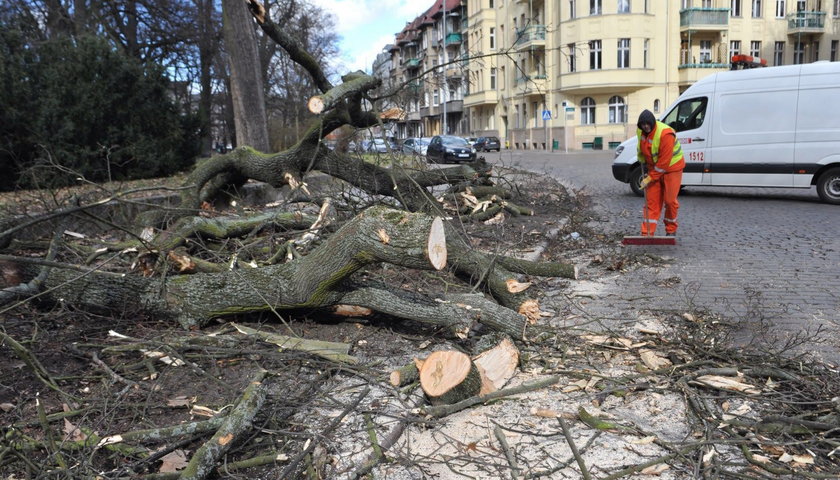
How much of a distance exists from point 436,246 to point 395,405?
3.31ft

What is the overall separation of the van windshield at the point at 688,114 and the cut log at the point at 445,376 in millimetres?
10811

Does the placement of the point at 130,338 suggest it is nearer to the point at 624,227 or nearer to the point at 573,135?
the point at 624,227

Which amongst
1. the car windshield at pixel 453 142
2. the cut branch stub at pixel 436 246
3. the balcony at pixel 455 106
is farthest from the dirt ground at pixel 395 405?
the balcony at pixel 455 106

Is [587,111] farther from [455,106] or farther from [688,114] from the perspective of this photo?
[688,114]

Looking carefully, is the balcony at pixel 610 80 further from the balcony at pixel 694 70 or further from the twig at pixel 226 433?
the twig at pixel 226 433

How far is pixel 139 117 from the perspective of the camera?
46.7ft

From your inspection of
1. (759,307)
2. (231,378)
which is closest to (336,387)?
(231,378)

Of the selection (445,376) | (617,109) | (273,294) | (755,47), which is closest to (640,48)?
(617,109)

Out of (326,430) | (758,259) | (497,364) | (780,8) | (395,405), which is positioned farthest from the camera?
(780,8)

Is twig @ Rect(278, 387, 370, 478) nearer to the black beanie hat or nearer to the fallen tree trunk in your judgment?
the fallen tree trunk

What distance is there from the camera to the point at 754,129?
1173cm

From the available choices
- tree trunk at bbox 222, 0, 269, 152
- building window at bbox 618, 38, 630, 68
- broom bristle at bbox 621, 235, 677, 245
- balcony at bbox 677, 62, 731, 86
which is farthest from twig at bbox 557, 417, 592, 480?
balcony at bbox 677, 62, 731, 86

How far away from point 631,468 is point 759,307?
3.11 metres

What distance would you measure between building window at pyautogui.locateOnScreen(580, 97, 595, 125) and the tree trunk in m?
32.3
